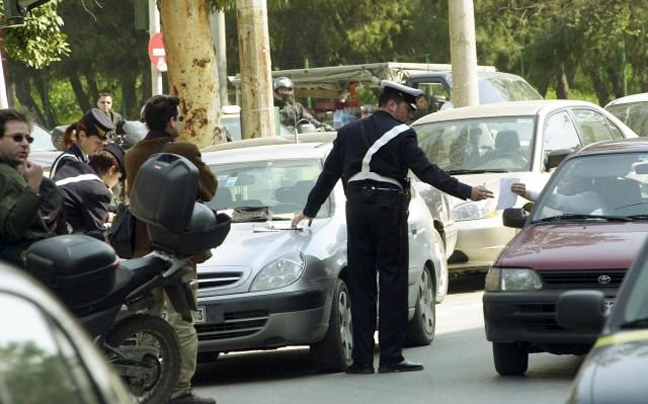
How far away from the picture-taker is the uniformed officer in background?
10.8m

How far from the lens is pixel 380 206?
35.4ft

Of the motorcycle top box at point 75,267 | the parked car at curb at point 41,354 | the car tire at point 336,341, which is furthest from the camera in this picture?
the car tire at point 336,341

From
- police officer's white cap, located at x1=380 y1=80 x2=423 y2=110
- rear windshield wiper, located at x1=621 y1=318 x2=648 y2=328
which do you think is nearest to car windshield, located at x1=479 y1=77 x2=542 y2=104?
police officer's white cap, located at x1=380 y1=80 x2=423 y2=110

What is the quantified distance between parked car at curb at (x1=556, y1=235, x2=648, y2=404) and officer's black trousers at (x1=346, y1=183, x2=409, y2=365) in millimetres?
4797

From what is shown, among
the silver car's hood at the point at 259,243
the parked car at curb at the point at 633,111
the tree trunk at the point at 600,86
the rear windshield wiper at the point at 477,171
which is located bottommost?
the tree trunk at the point at 600,86

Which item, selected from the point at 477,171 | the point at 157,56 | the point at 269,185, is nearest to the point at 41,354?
the point at 269,185

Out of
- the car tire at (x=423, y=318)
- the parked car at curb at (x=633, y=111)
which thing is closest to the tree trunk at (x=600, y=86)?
the parked car at curb at (x=633, y=111)

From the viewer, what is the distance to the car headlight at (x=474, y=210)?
16.0 metres

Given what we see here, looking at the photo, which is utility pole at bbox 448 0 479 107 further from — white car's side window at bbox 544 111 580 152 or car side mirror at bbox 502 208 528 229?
car side mirror at bbox 502 208 528 229

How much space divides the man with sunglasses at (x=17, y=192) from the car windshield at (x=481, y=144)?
8.13 meters

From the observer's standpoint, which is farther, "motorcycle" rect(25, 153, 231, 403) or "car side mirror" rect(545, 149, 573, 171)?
"car side mirror" rect(545, 149, 573, 171)

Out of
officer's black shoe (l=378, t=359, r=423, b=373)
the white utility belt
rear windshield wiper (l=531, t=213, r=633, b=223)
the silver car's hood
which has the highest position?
the white utility belt

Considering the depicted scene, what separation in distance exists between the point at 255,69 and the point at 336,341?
10021 mm

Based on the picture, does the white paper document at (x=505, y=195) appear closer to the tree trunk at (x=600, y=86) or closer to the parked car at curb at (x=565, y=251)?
the parked car at curb at (x=565, y=251)
